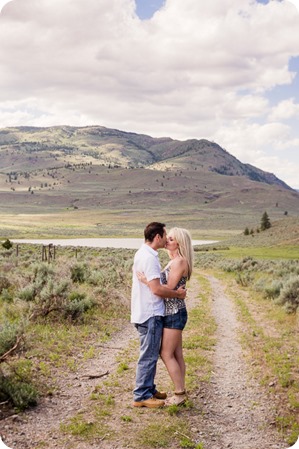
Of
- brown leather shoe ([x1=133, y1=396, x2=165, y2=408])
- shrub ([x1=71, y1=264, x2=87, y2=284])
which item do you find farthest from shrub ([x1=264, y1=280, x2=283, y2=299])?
brown leather shoe ([x1=133, y1=396, x2=165, y2=408])

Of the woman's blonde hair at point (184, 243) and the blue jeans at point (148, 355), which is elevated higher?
the woman's blonde hair at point (184, 243)

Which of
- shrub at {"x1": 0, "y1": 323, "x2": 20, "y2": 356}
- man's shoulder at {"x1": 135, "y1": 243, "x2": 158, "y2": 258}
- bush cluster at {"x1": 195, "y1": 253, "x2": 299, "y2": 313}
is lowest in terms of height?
bush cluster at {"x1": 195, "y1": 253, "x2": 299, "y2": 313}

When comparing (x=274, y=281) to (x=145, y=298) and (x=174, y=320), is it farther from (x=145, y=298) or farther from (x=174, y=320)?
(x=145, y=298)

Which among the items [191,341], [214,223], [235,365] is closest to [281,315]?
[191,341]

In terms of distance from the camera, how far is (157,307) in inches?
268

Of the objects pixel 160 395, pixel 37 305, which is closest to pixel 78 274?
pixel 37 305

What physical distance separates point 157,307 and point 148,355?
73 cm

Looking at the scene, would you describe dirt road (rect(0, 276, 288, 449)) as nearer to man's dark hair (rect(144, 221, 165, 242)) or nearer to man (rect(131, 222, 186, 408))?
man (rect(131, 222, 186, 408))

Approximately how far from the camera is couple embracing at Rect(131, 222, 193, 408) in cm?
674

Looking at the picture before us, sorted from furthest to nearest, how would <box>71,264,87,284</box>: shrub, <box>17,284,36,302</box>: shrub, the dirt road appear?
<box>71,264,87,284</box>: shrub → <box>17,284,36,302</box>: shrub → the dirt road

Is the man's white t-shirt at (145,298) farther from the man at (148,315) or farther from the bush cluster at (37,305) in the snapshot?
the bush cluster at (37,305)

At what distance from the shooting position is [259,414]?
677cm

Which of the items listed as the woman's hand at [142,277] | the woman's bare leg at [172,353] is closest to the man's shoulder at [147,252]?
the woman's hand at [142,277]

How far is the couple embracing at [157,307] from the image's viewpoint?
22.1 ft
